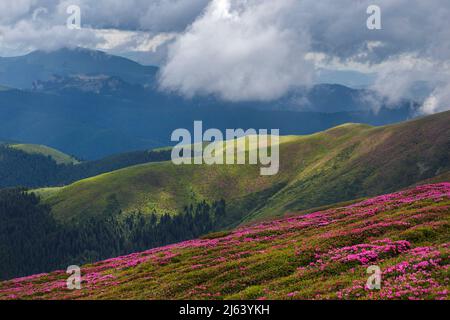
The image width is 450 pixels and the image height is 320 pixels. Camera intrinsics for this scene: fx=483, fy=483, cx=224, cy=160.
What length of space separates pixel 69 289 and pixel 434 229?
44.5m

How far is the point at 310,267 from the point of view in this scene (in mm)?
41562

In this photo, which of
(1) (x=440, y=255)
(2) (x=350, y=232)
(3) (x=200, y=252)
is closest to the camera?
(1) (x=440, y=255)

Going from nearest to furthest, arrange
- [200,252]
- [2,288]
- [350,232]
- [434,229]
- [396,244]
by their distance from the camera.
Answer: [396,244]
[434,229]
[350,232]
[200,252]
[2,288]

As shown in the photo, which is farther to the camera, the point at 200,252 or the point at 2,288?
the point at 2,288

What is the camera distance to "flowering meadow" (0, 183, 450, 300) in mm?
32812

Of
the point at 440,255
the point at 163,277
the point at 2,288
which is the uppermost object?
the point at 440,255

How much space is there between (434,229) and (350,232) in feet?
27.7

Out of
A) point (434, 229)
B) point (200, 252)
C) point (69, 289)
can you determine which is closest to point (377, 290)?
point (434, 229)

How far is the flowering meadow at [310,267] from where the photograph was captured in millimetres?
32812
